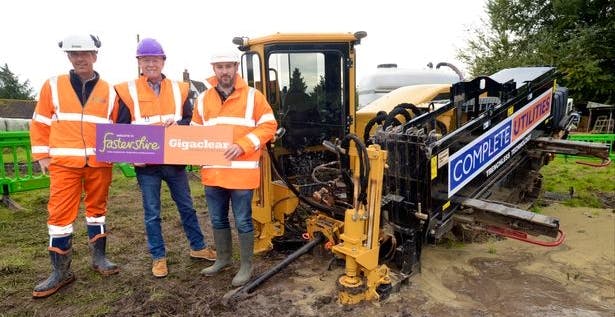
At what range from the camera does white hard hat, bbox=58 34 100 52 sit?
346 cm

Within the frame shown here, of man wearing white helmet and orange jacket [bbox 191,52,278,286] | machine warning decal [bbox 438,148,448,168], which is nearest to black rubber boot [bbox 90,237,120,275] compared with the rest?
man wearing white helmet and orange jacket [bbox 191,52,278,286]

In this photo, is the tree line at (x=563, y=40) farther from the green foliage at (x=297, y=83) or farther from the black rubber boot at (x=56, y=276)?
the black rubber boot at (x=56, y=276)

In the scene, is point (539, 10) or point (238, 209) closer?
point (238, 209)

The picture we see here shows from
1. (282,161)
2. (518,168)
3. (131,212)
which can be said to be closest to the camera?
(282,161)

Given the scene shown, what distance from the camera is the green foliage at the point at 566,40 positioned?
51.2 feet

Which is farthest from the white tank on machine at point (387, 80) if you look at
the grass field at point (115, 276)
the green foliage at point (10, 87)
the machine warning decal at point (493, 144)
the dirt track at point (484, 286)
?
the green foliage at point (10, 87)

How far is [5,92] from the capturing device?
116 ft

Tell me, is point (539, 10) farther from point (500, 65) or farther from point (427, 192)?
point (427, 192)

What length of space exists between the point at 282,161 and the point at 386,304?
1751mm

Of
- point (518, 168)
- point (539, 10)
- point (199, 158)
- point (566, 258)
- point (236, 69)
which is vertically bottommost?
point (566, 258)

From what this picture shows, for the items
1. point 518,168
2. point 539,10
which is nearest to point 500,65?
point 539,10

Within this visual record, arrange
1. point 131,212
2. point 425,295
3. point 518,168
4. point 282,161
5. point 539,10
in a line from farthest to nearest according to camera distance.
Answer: point 539,10, point 131,212, point 518,168, point 282,161, point 425,295

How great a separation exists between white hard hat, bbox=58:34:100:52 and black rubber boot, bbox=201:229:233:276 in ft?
5.88

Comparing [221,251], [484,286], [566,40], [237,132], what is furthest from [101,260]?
[566,40]
